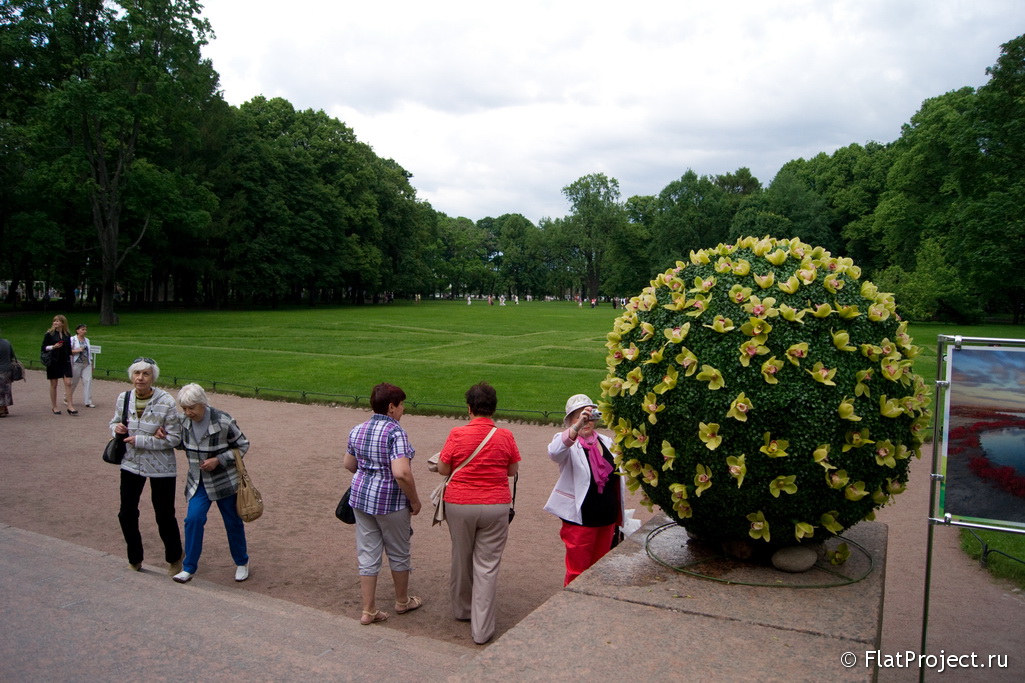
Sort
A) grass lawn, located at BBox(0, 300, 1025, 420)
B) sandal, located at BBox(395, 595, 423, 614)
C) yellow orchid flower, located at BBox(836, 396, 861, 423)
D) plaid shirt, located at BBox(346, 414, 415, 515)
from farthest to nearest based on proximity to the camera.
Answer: grass lawn, located at BBox(0, 300, 1025, 420) < sandal, located at BBox(395, 595, 423, 614) < plaid shirt, located at BBox(346, 414, 415, 515) < yellow orchid flower, located at BBox(836, 396, 861, 423)

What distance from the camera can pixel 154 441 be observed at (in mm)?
6785

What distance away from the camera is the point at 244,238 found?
2285 inches

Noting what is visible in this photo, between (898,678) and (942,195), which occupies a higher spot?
(942,195)

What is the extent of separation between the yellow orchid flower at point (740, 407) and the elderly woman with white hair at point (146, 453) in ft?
16.2

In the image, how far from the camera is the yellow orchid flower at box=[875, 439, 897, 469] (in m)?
4.79

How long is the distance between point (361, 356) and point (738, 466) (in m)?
23.4

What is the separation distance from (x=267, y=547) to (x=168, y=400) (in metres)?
2.04

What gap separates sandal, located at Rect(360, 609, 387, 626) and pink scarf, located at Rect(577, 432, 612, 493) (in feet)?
6.69

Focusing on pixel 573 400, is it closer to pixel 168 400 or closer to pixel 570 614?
pixel 570 614

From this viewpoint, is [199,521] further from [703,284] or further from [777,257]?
[777,257]

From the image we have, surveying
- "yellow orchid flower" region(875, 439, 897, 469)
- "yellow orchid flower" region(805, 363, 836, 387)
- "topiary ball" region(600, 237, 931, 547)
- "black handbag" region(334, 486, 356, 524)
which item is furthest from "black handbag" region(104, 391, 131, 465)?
"yellow orchid flower" region(875, 439, 897, 469)

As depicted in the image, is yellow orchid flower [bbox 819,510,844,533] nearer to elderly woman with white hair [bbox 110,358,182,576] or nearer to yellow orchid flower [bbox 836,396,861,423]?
yellow orchid flower [bbox 836,396,861,423]

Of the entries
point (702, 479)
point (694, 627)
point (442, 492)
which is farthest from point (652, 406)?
point (442, 492)

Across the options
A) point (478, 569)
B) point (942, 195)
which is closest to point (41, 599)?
point (478, 569)
